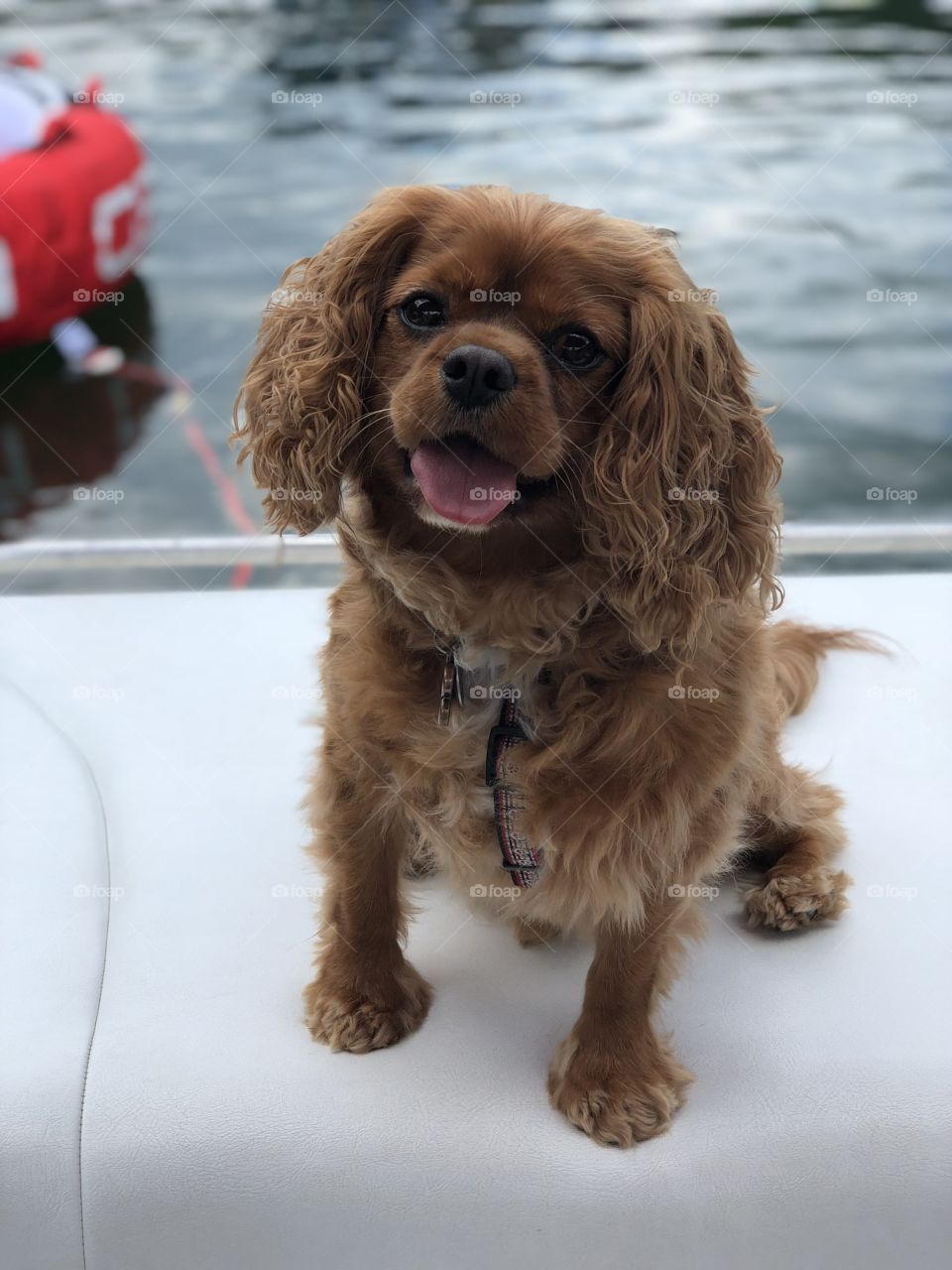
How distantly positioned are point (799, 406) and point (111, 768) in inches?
190

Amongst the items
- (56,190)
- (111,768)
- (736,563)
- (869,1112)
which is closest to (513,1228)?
(869,1112)

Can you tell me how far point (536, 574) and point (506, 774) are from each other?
0.24 meters

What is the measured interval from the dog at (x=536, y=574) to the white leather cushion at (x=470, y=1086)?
73mm

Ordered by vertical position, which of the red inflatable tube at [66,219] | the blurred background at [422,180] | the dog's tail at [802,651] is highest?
the dog's tail at [802,651]

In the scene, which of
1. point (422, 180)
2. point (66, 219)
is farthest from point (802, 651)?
point (66, 219)

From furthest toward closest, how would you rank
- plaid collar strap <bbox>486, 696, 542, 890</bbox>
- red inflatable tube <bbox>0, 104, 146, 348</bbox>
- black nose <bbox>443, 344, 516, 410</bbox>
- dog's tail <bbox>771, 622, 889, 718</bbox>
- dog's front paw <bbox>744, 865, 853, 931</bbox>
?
red inflatable tube <bbox>0, 104, 146, 348</bbox> < dog's tail <bbox>771, 622, 889, 718</bbox> < dog's front paw <bbox>744, 865, 853, 931</bbox> < plaid collar strap <bbox>486, 696, 542, 890</bbox> < black nose <bbox>443, 344, 516, 410</bbox>

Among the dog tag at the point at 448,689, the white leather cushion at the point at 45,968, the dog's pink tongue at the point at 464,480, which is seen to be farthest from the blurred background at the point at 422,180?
the dog's pink tongue at the point at 464,480

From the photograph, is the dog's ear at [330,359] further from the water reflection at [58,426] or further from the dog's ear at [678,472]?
the water reflection at [58,426]

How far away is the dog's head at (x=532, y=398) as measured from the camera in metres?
1.33

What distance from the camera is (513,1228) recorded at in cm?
141

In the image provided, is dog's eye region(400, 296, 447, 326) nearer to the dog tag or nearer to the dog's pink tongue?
the dog's pink tongue

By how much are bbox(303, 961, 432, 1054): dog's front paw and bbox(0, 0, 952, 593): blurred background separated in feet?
4.22

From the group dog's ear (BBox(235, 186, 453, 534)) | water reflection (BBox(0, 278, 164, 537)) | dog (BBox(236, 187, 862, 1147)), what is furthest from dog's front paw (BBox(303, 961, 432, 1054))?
water reflection (BBox(0, 278, 164, 537))

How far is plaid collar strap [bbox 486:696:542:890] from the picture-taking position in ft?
4.87
